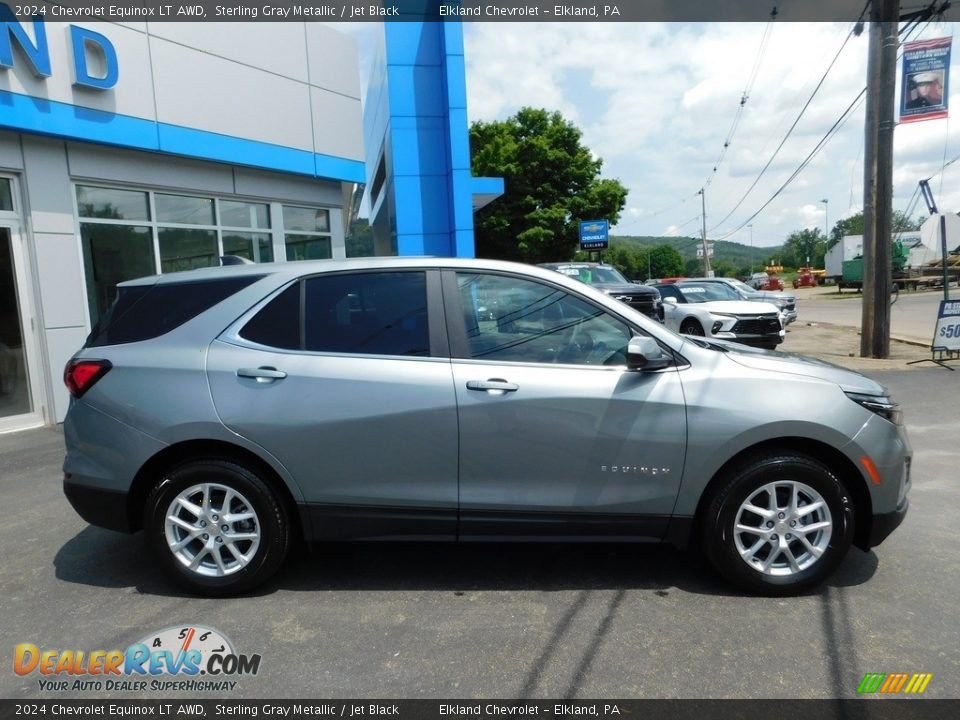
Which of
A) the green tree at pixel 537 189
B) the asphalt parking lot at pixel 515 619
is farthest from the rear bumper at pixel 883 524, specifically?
the green tree at pixel 537 189

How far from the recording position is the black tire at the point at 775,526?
11.4ft

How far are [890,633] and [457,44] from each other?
14.7 metres

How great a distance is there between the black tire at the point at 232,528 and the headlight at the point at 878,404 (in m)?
3.05

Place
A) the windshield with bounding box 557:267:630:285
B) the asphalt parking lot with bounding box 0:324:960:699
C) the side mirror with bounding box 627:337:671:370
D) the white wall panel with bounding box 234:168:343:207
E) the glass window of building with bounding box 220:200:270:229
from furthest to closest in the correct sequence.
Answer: the windshield with bounding box 557:267:630:285, the white wall panel with bounding box 234:168:343:207, the glass window of building with bounding box 220:200:270:229, the side mirror with bounding box 627:337:671:370, the asphalt parking lot with bounding box 0:324:960:699

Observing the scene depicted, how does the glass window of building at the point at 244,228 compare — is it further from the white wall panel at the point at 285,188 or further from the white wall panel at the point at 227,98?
the white wall panel at the point at 227,98

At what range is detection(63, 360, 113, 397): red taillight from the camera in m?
3.74

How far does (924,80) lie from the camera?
40.0 ft

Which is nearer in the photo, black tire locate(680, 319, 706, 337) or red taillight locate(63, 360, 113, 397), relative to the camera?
red taillight locate(63, 360, 113, 397)

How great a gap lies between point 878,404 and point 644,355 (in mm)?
1291

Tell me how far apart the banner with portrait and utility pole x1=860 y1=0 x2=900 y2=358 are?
22.5 inches

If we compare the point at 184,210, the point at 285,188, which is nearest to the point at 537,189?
the point at 285,188

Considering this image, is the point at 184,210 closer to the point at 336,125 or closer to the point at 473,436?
the point at 336,125

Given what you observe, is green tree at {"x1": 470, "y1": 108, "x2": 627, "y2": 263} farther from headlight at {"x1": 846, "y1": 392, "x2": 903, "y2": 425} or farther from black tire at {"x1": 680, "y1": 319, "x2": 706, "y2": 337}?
headlight at {"x1": 846, "y1": 392, "x2": 903, "y2": 425}

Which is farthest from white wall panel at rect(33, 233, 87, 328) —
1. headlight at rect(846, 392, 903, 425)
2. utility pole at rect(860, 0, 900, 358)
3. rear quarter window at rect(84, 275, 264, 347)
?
utility pole at rect(860, 0, 900, 358)
